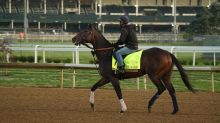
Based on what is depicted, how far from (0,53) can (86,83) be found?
845 centimetres

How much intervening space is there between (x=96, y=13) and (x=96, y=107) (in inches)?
2206

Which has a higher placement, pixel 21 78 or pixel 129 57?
pixel 129 57

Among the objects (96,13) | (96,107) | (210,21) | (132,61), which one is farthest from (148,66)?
(96,13)

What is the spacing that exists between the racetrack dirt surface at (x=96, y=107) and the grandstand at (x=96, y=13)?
44576mm

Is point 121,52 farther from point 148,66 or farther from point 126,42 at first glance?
point 148,66

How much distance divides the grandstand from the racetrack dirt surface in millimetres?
44576

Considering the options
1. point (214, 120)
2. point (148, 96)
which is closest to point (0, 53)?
point (148, 96)

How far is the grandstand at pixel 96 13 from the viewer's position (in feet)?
200

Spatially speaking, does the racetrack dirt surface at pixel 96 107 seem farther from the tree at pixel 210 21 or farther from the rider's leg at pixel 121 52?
the tree at pixel 210 21

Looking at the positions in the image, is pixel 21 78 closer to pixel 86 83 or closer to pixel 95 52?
pixel 86 83

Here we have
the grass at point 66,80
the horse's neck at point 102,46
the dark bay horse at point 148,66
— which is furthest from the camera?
the grass at point 66,80

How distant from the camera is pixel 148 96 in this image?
48.2 feet

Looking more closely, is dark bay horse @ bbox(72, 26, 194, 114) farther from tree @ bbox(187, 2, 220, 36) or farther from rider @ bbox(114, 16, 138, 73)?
tree @ bbox(187, 2, 220, 36)

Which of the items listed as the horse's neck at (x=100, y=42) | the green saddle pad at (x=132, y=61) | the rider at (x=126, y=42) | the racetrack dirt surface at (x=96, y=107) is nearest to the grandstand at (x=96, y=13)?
the racetrack dirt surface at (x=96, y=107)
